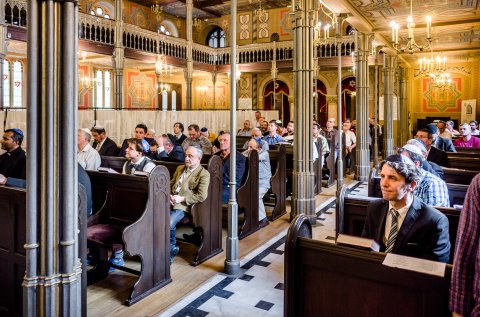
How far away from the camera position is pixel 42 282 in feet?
8.67

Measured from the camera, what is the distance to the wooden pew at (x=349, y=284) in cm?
196

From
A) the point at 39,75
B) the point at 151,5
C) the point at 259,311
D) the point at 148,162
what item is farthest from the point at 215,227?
the point at 151,5

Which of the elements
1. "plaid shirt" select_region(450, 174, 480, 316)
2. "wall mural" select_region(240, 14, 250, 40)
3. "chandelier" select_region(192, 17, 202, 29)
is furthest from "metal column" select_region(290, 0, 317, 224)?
"chandelier" select_region(192, 17, 202, 29)

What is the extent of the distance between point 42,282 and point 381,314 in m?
2.09

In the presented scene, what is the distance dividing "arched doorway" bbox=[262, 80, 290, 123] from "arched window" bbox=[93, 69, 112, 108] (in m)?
7.93

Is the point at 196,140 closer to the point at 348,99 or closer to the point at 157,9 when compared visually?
the point at 348,99

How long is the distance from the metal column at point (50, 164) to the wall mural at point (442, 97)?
62.5 feet

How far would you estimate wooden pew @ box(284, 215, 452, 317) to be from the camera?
77.1 inches

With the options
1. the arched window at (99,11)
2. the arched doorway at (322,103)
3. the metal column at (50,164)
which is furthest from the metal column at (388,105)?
the metal column at (50,164)

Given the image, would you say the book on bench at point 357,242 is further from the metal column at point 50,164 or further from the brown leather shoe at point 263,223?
the brown leather shoe at point 263,223

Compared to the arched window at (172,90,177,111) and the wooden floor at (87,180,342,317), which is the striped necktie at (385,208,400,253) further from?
the arched window at (172,90,177,111)

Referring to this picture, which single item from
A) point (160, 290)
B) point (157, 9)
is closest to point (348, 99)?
point (157, 9)

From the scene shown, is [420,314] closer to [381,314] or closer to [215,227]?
[381,314]

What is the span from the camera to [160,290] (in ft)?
13.4
